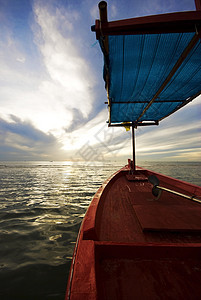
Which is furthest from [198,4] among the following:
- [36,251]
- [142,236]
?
[36,251]

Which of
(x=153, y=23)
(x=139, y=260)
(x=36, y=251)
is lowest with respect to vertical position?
(x=36, y=251)

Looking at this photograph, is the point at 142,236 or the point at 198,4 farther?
the point at 198,4

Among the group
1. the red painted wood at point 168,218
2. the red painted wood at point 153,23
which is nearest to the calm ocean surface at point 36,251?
the red painted wood at point 168,218

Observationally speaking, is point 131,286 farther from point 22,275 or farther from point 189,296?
point 22,275

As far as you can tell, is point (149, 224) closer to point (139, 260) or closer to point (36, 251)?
point (139, 260)

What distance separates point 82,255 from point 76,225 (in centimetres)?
277

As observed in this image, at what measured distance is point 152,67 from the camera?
304 centimetres

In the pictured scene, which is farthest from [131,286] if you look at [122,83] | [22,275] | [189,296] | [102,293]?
[122,83]

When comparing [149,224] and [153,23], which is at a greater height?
[153,23]

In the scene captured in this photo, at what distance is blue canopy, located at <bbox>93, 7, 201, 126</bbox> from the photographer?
231cm

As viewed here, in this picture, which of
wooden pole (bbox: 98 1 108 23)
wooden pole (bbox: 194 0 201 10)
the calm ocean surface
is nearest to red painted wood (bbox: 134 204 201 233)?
the calm ocean surface

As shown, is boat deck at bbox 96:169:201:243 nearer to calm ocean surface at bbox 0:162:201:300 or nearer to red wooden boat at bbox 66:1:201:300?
red wooden boat at bbox 66:1:201:300

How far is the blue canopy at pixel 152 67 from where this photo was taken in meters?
2.31

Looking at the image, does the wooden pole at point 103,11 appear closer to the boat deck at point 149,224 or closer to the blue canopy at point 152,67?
the blue canopy at point 152,67
